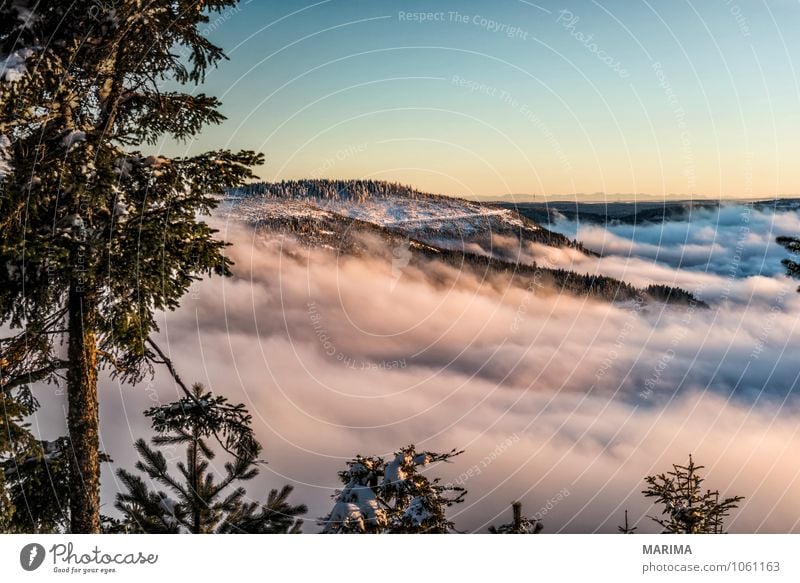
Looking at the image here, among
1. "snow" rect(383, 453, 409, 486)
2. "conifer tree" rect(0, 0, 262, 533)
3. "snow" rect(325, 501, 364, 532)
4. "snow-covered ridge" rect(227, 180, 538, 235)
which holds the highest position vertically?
"snow-covered ridge" rect(227, 180, 538, 235)

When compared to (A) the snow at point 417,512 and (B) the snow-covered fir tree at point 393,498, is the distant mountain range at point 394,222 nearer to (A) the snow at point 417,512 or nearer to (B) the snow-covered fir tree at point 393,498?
(B) the snow-covered fir tree at point 393,498

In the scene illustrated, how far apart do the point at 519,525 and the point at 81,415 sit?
4.80 meters

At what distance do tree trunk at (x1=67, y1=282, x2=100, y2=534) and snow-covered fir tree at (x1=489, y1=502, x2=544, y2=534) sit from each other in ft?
14.1

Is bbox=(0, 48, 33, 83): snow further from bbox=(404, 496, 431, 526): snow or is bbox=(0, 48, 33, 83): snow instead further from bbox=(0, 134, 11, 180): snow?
bbox=(404, 496, 431, 526): snow

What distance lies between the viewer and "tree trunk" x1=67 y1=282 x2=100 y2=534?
18.4 ft

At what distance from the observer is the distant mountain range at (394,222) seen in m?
12.6

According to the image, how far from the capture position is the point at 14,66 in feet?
16.3

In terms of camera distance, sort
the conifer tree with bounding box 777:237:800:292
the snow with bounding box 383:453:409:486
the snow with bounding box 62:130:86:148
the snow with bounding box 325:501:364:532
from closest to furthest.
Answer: the snow with bounding box 62:130:86:148
the snow with bounding box 325:501:364:532
the snow with bounding box 383:453:409:486
the conifer tree with bounding box 777:237:800:292

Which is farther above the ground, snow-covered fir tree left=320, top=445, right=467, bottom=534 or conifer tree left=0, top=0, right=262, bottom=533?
conifer tree left=0, top=0, right=262, bottom=533

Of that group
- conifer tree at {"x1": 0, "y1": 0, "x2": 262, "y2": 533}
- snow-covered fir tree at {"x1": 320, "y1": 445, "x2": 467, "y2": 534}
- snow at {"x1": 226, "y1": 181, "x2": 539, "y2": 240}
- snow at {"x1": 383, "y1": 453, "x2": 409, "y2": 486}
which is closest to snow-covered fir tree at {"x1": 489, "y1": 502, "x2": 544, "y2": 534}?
snow-covered fir tree at {"x1": 320, "y1": 445, "x2": 467, "y2": 534}

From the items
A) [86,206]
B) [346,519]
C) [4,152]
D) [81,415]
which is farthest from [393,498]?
[4,152]

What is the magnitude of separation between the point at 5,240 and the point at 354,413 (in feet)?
24.0
